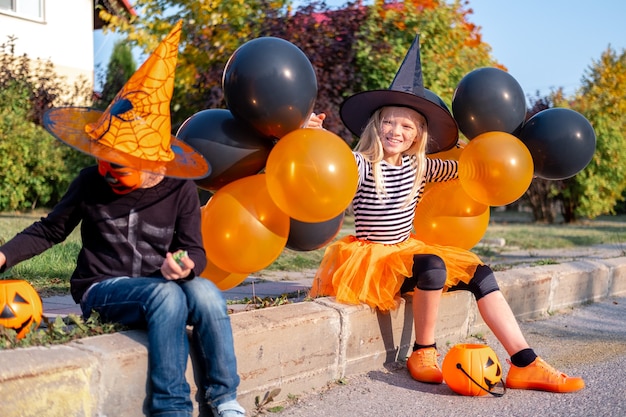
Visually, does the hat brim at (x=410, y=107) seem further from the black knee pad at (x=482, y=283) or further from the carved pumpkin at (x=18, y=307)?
the carved pumpkin at (x=18, y=307)

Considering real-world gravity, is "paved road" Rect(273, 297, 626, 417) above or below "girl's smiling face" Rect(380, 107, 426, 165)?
below

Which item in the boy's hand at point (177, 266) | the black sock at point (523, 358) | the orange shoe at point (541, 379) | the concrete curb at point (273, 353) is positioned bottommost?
the orange shoe at point (541, 379)

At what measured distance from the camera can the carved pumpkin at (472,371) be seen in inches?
121

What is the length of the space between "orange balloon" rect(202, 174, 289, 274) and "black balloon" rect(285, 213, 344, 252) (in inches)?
4.6

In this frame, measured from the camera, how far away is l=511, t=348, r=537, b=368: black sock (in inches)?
127

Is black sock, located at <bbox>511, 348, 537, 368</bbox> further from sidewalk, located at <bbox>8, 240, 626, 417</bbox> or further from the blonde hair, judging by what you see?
the blonde hair

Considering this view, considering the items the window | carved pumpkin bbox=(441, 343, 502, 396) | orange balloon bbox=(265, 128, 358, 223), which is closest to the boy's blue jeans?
orange balloon bbox=(265, 128, 358, 223)

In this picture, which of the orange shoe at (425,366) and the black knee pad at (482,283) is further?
the black knee pad at (482,283)

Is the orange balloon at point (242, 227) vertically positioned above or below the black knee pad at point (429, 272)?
above

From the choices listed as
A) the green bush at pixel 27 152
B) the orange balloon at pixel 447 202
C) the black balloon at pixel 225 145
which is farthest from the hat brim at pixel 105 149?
the green bush at pixel 27 152

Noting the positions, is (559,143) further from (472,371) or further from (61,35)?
(61,35)

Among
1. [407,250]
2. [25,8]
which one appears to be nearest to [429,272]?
[407,250]

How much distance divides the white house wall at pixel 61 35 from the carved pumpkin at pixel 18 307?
12686mm

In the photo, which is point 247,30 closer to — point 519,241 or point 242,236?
point 519,241
